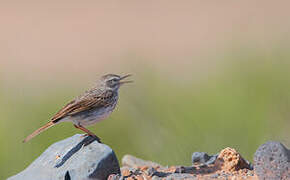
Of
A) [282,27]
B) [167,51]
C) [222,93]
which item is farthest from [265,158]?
[167,51]

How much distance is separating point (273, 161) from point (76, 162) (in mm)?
1865

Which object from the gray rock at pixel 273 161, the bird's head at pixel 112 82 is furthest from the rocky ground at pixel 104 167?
the bird's head at pixel 112 82

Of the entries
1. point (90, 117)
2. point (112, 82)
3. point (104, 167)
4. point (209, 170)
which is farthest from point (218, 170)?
point (112, 82)

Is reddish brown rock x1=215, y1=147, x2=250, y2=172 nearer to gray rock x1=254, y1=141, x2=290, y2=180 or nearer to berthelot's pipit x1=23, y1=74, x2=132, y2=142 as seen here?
gray rock x1=254, y1=141, x2=290, y2=180

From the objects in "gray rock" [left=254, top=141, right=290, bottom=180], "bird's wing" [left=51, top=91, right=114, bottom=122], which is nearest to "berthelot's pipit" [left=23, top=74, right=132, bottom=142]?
"bird's wing" [left=51, top=91, right=114, bottom=122]

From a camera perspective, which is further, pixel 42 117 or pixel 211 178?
pixel 42 117

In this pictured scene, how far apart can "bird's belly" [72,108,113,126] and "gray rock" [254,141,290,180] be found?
7.36 feet

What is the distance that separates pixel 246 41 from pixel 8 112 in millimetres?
3328

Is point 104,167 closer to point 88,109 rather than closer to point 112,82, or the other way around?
point 88,109

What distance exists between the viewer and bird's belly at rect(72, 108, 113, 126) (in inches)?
301

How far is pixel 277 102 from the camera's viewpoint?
841 cm

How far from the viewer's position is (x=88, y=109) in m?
7.71

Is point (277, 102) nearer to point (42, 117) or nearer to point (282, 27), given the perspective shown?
point (282, 27)

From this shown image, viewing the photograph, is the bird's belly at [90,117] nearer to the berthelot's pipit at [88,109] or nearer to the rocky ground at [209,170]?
the berthelot's pipit at [88,109]
